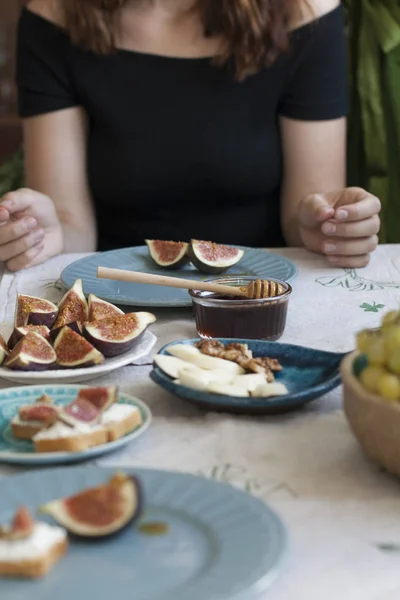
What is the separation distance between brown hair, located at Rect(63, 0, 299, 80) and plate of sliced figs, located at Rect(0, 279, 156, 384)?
2.96 ft

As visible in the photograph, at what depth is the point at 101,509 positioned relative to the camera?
70 centimetres

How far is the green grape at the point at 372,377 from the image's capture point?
0.78 metres

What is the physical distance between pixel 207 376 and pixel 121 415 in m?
0.13

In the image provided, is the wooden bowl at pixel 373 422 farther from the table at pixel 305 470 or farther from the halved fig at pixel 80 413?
the halved fig at pixel 80 413

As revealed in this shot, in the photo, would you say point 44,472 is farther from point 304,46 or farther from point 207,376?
point 304,46

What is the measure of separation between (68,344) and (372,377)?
439 mm

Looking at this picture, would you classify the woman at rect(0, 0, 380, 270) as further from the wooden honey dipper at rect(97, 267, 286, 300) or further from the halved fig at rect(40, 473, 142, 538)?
the halved fig at rect(40, 473, 142, 538)

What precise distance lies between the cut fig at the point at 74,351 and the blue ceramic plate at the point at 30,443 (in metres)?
0.08

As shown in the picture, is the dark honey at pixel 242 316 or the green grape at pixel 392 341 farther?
the dark honey at pixel 242 316

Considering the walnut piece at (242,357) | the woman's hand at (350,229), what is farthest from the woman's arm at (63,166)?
the walnut piece at (242,357)

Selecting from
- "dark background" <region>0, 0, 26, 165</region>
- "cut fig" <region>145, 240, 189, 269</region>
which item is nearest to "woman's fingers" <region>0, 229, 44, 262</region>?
"cut fig" <region>145, 240, 189, 269</region>

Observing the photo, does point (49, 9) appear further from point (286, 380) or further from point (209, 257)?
point (286, 380)

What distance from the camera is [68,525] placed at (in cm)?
69

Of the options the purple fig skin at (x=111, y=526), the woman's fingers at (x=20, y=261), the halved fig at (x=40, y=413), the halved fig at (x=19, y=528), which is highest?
the halved fig at (x=19, y=528)
